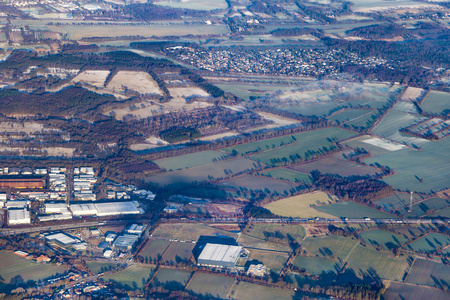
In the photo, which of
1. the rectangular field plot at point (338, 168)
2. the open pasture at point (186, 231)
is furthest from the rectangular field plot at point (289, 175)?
the open pasture at point (186, 231)

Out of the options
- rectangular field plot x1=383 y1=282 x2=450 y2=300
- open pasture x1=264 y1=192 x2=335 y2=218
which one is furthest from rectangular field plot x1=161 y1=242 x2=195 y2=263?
rectangular field plot x1=383 y1=282 x2=450 y2=300

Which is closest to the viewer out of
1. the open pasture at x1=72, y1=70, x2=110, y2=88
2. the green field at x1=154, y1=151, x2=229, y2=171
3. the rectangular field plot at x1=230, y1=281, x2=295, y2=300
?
the rectangular field plot at x1=230, y1=281, x2=295, y2=300

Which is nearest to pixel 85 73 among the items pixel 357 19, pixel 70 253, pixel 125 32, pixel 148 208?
pixel 125 32

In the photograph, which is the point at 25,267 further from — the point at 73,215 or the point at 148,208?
the point at 148,208

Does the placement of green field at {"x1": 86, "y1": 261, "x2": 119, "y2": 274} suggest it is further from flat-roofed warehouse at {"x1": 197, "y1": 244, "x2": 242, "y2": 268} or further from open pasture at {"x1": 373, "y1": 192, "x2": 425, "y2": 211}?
open pasture at {"x1": 373, "y1": 192, "x2": 425, "y2": 211}

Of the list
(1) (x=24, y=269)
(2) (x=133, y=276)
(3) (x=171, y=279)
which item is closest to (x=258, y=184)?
(3) (x=171, y=279)
